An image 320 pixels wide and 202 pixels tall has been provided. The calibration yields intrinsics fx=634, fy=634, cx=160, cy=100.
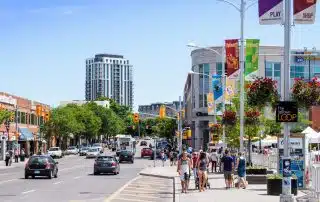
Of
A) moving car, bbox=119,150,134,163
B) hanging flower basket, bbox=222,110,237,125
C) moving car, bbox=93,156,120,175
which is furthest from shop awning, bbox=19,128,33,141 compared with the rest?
hanging flower basket, bbox=222,110,237,125

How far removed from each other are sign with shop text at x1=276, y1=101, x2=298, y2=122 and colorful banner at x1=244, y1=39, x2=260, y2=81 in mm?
16014

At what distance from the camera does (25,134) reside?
9556 cm

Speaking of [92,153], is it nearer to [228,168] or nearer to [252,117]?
[252,117]

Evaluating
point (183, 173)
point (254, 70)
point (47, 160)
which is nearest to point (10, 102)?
point (47, 160)

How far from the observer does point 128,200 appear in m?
23.4

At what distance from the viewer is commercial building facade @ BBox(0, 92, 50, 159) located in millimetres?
85125

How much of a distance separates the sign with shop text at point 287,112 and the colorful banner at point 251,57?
1601cm

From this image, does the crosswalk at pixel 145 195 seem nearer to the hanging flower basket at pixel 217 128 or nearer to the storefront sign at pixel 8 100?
the hanging flower basket at pixel 217 128

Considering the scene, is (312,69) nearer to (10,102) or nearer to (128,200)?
(10,102)

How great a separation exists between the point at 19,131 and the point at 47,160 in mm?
56636

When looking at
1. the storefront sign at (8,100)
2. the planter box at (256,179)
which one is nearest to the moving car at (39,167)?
the planter box at (256,179)

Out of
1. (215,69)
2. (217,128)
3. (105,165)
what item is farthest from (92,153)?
(105,165)

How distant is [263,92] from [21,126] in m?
77.4

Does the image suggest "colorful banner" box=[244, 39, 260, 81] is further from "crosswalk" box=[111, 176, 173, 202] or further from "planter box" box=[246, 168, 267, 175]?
"crosswalk" box=[111, 176, 173, 202]
